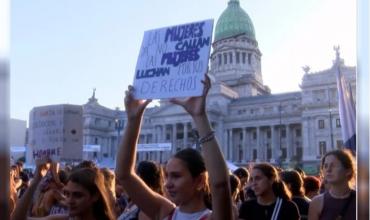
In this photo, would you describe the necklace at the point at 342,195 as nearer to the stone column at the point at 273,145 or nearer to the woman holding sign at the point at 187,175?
the woman holding sign at the point at 187,175

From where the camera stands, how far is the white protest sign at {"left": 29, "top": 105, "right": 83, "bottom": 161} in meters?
5.25

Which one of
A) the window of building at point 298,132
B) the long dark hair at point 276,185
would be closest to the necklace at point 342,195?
the long dark hair at point 276,185

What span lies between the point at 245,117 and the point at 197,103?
6342 cm

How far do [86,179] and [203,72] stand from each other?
1.08 m

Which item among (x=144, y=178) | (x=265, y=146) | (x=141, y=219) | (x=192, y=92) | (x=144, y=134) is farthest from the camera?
(x=144, y=134)

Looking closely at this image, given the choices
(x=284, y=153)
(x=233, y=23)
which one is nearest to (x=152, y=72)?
(x=284, y=153)

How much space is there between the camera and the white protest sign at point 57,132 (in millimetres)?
5246

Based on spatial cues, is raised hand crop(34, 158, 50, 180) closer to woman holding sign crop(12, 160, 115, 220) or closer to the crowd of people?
the crowd of people

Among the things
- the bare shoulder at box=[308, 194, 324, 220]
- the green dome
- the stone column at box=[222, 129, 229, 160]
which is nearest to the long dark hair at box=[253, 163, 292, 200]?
the bare shoulder at box=[308, 194, 324, 220]

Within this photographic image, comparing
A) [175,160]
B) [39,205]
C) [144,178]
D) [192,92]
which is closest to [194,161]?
[175,160]

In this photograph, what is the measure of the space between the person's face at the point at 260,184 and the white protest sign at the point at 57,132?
2.18 metres

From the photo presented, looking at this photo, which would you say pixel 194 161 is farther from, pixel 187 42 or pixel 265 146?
pixel 265 146

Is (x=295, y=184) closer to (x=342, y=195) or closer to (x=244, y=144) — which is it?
(x=342, y=195)

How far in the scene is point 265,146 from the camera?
65562 mm
